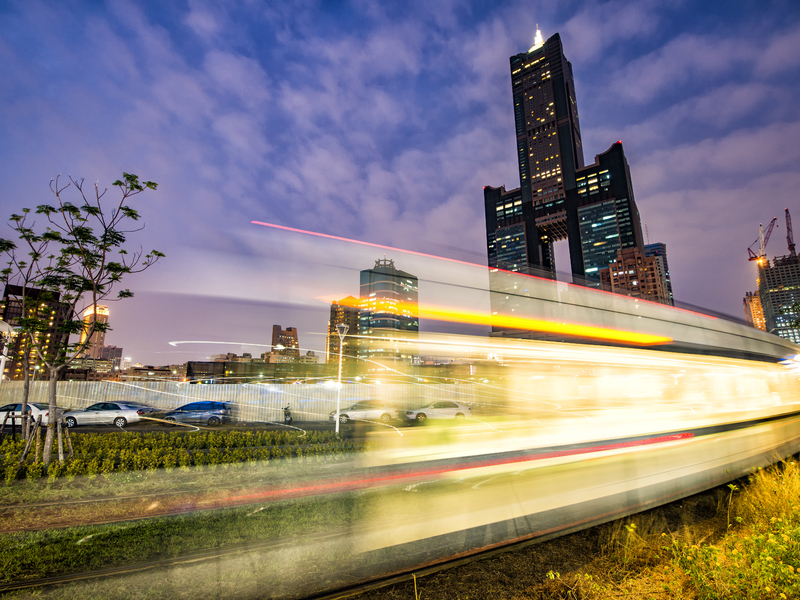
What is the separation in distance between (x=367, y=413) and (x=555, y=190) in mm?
150907

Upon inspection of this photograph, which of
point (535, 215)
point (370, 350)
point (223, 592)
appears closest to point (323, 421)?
point (370, 350)

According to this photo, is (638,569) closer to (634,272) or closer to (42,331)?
(42,331)

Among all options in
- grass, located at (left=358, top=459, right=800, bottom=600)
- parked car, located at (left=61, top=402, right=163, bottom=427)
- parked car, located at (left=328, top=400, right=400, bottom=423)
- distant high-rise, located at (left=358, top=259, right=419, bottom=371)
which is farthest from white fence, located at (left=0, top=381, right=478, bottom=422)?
grass, located at (left=358, top=459, right=800, bottom=600)

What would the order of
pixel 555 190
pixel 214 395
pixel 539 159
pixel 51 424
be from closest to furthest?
pixel 51 424 → pixel 214 395 → pixel 555 190 → pixel 539 159

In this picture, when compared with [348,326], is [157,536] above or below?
below

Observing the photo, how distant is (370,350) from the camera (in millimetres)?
9875

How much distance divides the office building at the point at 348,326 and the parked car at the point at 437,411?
482 cm

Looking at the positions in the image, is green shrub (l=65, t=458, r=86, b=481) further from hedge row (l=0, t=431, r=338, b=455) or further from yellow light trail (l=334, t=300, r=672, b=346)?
yellow light trail (l=334, t=300, r=672, b=346)

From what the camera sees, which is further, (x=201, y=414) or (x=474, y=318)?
(x=201, y=414)

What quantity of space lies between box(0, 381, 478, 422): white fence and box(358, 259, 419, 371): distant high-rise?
15.5m

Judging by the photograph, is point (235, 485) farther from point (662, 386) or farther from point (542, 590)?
point (662, 386)

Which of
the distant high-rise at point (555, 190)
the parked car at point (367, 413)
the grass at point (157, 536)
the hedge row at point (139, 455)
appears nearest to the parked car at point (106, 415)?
the hedge row at point (139, 455)

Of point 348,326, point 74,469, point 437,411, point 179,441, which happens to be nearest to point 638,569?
point 74,469

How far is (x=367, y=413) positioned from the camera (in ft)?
67.4
